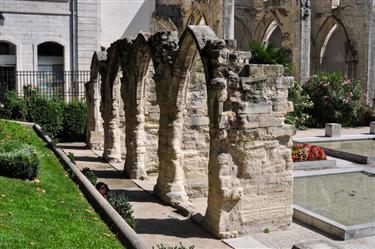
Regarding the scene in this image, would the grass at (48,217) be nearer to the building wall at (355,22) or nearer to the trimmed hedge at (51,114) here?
the trimmed hedge at (51,114)

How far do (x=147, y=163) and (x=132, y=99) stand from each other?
1.94 meters

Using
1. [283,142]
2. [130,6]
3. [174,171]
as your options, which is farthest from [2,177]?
[130,6]

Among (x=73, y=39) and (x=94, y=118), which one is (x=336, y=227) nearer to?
(x=94, y=118)

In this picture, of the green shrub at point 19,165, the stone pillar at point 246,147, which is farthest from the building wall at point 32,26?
the stone pillar at point 246,147

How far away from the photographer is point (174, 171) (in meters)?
11.4

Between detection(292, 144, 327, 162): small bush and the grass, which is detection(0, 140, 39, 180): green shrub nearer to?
the grass

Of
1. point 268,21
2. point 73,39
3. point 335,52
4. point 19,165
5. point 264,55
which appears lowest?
point 19,165

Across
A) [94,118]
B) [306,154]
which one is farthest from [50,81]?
[306,154]

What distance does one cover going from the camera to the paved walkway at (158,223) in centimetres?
870

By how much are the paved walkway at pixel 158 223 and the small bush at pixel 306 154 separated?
553 cm

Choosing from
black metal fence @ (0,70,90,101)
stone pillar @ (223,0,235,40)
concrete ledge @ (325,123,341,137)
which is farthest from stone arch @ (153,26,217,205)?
stone pillar @ (223,0,235,40)

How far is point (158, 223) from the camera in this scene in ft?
32.0

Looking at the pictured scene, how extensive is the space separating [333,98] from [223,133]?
18172 millimetres

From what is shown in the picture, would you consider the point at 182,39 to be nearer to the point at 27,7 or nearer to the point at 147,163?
the point at 147,163
